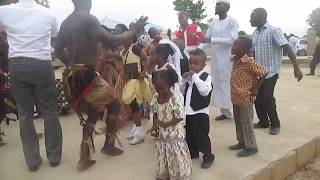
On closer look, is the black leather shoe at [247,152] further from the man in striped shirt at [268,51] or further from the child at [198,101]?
the man in striped shirt at [268,51]

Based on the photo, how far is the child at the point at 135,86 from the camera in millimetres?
4973

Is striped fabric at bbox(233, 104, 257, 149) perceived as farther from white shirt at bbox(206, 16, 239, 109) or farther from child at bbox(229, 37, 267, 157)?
white shirt at bbox(206, 16, 239, 109)

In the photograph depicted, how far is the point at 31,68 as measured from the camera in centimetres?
404

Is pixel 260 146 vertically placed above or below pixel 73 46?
below

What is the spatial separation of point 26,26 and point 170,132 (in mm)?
1725

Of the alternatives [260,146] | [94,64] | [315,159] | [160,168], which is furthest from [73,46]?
[315,159]

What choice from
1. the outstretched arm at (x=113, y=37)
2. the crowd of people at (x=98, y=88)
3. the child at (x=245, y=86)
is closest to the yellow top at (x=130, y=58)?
the crowd of people at (x=98, y=88)

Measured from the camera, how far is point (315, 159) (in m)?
4.99

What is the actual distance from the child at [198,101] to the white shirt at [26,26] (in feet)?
4.77

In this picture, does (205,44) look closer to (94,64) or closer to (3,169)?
(94,64)

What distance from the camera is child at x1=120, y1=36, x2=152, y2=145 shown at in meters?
4.97

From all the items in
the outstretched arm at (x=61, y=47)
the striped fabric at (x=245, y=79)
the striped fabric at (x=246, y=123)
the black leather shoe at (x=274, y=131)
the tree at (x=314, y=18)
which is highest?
the outstretched arm at (x=61, y=47)

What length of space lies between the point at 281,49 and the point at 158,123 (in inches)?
88.3

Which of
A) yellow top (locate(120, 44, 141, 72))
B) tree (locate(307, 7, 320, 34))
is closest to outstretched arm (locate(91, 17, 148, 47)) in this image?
yellow top (locate(120, 44, 141, 72))
